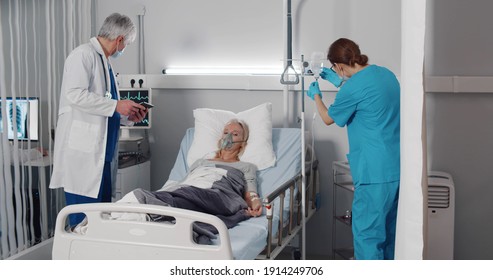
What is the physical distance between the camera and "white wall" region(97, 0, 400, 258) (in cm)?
357

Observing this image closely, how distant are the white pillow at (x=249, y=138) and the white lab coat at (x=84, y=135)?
619mm

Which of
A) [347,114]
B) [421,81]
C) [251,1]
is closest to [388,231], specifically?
[347,114]

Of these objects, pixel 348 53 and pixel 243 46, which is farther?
pixel 243 46

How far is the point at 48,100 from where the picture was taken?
11.1ft

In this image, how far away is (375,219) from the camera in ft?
8.63

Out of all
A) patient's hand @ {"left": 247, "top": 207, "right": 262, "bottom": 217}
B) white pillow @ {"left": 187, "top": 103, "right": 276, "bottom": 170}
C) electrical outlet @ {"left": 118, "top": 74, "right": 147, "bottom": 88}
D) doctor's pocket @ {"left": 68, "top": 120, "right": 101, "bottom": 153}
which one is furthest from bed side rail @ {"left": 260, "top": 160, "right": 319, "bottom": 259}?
electrical outlet @ {"left": 118, "top": 74, "right": 147, "bottom": 88}

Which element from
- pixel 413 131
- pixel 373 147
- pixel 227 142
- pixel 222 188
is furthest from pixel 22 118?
pixel 413 131

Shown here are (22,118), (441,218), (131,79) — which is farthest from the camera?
(131,79)

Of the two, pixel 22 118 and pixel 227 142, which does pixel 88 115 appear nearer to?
pixel 22 118

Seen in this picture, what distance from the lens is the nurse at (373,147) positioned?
8.60ft

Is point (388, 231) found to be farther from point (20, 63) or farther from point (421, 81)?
point (20, 63)

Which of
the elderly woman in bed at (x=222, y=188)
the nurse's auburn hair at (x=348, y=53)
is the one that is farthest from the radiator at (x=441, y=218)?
the elderly woman in bed at (x=222, y=188)

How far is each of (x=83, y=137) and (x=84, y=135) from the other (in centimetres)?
1

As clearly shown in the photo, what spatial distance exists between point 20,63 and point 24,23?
26cm
